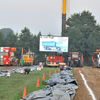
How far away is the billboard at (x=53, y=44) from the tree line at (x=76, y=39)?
22.2 m

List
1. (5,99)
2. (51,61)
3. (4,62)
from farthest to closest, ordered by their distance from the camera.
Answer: (51,61) → (4,62) → (5,99)

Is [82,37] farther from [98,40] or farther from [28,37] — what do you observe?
[28,37]

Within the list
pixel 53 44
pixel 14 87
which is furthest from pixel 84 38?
pixel 14 87

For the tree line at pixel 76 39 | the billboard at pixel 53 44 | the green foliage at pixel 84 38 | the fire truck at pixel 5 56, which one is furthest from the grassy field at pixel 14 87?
the green foliage at pixel 84 38

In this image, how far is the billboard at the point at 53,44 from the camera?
50.2 m

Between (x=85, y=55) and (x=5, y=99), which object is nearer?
(x=5, y=99)

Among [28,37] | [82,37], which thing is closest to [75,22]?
[82,37]

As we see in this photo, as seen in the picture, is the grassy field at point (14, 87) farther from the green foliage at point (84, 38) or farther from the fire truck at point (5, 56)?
the green foliage at point (84, 38)

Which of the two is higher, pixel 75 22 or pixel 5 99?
pixel 75 22

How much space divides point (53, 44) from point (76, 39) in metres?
28.0

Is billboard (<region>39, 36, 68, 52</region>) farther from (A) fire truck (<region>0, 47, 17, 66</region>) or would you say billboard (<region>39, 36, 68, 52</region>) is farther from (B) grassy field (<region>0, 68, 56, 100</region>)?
(B) grassy field (<region>0, 68, 56, 100</region>)

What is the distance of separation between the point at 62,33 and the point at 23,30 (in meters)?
15.4

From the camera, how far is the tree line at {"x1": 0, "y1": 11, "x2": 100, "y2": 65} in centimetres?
7488

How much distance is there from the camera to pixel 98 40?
76.2 m
